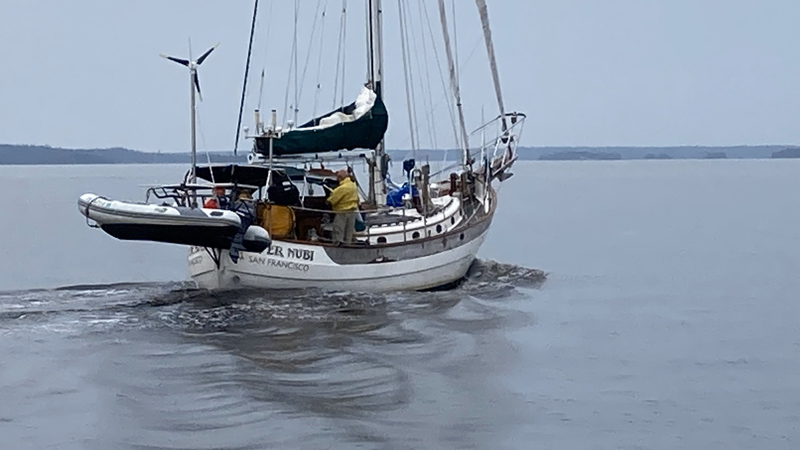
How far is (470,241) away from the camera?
87.6 ft

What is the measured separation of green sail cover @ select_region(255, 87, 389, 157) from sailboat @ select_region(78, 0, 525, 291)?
0.08 feet

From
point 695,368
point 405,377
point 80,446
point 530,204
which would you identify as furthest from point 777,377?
point 530,204

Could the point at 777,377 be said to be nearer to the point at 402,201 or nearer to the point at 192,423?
the point at 192,423

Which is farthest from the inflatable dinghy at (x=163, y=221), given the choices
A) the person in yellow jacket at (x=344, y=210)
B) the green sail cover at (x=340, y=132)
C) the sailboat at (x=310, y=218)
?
the green sail cover at (x=340, y=132)

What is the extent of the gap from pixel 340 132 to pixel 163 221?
534cm

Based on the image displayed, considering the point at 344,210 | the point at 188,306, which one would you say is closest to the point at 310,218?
the point at 344,210

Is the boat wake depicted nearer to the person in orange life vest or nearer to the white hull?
the white hull

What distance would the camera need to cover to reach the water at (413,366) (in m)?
14.7

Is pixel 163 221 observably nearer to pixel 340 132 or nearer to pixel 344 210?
pixel 344 210

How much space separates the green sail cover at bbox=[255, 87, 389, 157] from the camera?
24.4m

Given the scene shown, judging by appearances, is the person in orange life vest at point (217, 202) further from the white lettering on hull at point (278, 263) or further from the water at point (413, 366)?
the water at point (413, 366)

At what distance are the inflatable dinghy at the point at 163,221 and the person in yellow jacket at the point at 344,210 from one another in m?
2.68

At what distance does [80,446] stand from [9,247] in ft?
111

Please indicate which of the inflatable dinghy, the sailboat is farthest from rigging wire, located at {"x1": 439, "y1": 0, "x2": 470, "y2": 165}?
the inflatable dinghy
